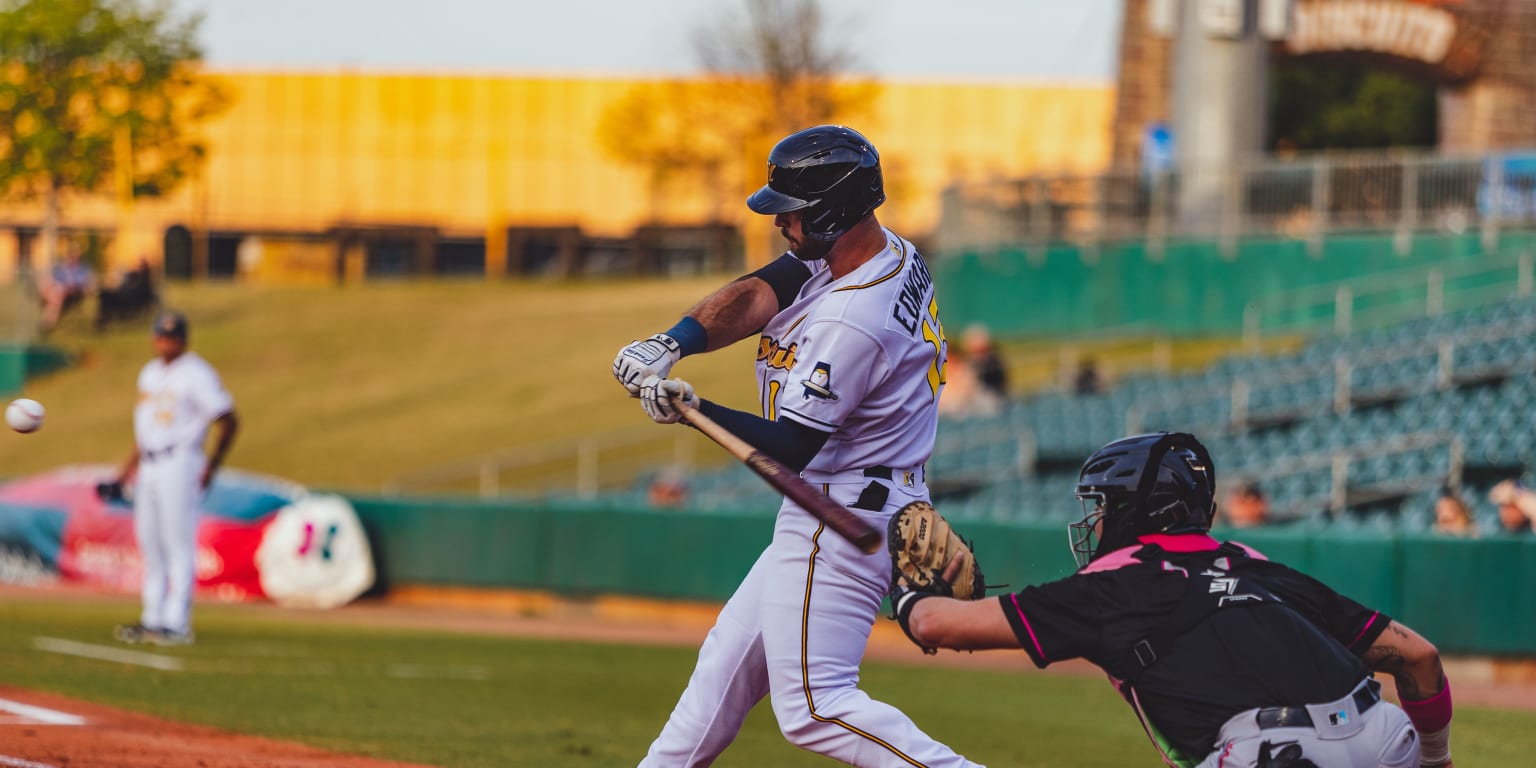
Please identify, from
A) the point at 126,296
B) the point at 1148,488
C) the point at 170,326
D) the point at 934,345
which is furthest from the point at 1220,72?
the point at 1148,488

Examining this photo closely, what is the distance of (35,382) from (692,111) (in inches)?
729

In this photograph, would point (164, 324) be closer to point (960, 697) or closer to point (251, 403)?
point (960, 697)

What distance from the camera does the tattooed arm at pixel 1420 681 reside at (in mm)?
4305

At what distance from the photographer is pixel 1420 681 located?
4.40 m

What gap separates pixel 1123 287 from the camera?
86.0 ft

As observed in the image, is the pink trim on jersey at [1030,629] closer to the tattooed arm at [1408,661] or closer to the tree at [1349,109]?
the tattooed arm at [1408,661]

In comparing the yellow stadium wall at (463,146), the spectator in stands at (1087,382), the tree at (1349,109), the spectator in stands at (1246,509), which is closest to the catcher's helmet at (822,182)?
the spectator in stands at (1246,509)

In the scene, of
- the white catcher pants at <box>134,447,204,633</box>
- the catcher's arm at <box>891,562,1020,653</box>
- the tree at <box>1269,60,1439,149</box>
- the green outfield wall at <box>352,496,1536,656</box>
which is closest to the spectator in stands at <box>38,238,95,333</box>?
the green outfield wall at <box>352,496,1536,656</box>

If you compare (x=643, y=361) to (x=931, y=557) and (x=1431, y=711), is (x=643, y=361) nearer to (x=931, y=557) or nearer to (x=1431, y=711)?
(x=931, y=557)

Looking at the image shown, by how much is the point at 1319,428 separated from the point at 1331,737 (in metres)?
14.4

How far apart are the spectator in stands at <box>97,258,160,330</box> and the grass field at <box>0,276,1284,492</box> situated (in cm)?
35

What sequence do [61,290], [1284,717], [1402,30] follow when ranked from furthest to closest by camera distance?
[61,290]
[1402,30]
[1284,717]

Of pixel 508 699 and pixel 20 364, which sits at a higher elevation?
pixel 508 699

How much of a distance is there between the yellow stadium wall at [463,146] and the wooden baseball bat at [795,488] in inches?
1744
